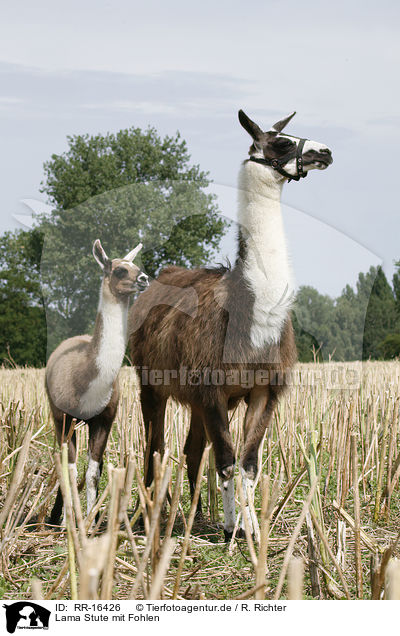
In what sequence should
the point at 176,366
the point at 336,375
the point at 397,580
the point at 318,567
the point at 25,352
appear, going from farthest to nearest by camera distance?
the point at 336,375 < the point at 25,352 < the point at 176,366 < the point at 318,567 < the point at 397,580

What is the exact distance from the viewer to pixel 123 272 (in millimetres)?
3906

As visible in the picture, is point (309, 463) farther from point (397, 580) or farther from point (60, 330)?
point (60, 330)

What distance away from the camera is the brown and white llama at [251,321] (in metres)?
3.92

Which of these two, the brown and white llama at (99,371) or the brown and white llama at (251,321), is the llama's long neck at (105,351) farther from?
the brown and white llama at (251,321)

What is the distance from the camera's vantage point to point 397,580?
1888mm

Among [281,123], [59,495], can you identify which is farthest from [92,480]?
[281,123]

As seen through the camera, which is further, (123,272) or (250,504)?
(123,272)

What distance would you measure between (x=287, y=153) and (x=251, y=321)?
1.04 metres

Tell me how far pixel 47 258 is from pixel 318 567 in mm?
2524

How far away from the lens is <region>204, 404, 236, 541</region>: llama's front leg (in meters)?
3.94

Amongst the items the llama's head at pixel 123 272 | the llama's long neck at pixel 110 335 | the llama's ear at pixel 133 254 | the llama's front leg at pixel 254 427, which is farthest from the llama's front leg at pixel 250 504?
the llama's ear at pixel 133 254

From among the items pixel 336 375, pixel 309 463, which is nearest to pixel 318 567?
pixel 309 463
